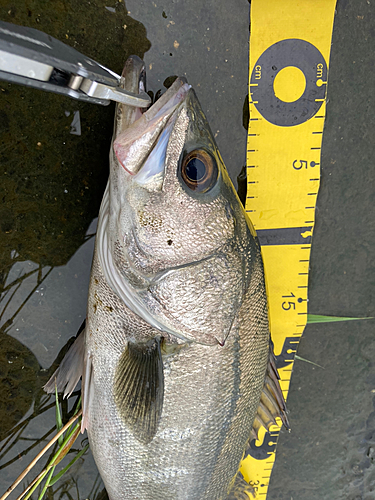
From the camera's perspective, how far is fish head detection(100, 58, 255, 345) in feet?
3.82

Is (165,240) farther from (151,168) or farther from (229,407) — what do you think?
(229,407)

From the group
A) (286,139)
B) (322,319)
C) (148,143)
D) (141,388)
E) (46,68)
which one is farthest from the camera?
(322,319)

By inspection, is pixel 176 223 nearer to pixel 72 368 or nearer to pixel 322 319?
pixel 72 368

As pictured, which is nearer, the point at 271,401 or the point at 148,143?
the point at 148,143

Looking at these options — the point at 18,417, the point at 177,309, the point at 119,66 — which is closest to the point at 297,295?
the point at 177,309

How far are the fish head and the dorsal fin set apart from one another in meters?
0.43

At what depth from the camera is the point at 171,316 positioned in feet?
4.07

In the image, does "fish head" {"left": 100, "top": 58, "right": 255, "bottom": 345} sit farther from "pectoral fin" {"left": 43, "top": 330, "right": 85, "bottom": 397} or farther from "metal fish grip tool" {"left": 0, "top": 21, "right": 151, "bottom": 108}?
"pectoral fin" {"left": 43, "top": 330, "right": 85, "bottom": 397}

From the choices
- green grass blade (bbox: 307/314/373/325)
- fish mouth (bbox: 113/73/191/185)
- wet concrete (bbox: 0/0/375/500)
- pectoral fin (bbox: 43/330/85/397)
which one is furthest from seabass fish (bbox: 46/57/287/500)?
green grass blade (bbox: 307/314/373/325)

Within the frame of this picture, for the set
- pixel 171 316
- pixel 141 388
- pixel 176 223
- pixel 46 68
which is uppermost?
pixel 46 68

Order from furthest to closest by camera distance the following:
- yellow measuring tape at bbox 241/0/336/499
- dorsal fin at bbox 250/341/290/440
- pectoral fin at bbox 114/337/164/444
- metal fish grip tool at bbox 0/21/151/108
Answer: yellow measuring tape at bbox 241/0/336/499, dorsal fin at bbox 250/341/290/440, pectoral fin at bbox 114/337/164/444, metal fish grip tool at bbox 0/21/151/108

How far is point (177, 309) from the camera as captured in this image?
1234 mm

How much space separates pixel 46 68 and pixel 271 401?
160cm

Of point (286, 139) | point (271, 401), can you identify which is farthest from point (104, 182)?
point (271, 401)
